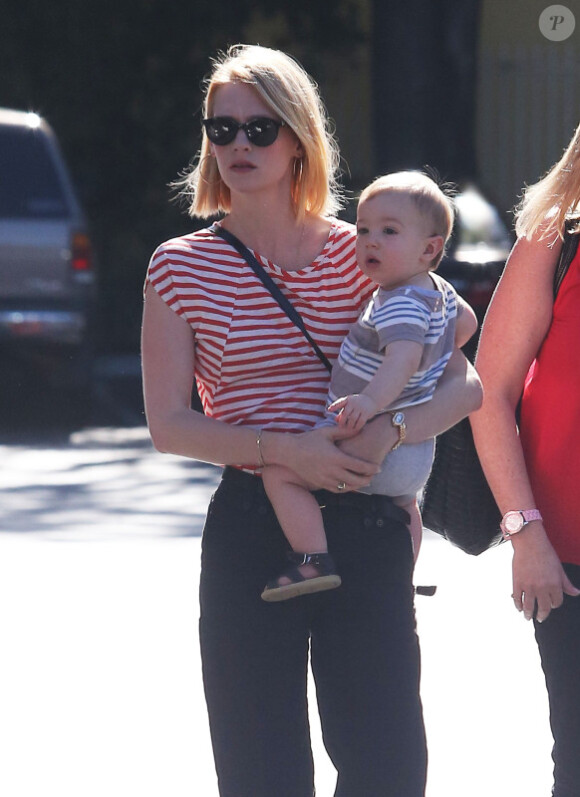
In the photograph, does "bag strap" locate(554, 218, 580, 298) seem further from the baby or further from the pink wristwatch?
the pink wristwatch

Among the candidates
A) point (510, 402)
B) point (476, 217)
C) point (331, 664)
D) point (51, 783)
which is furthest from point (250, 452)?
point (476, 217)

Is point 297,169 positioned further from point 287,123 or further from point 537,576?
point 537,576

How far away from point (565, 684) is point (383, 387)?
27.6 inches

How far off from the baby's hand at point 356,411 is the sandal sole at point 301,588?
0.26 meters

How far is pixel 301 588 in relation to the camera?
8.48 ft

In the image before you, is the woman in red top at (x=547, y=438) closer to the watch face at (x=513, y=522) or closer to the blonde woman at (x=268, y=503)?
the watch face at (x=513, y=522)

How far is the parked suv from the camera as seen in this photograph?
10344 mm

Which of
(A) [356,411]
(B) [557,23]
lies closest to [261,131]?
(A) [356,411]

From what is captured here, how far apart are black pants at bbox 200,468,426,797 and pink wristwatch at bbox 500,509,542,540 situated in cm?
27

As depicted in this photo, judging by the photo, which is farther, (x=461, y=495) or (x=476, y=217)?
(x=476, y=217)

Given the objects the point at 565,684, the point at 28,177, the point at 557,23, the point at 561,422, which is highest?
the point at 557,23

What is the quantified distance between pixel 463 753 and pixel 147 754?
91cm

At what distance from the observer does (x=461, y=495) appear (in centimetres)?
312

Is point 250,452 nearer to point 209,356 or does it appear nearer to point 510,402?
point 209,356
